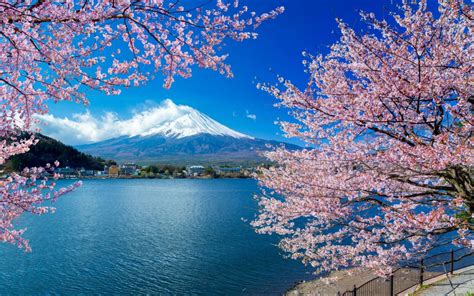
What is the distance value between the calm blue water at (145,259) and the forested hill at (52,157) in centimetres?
2878

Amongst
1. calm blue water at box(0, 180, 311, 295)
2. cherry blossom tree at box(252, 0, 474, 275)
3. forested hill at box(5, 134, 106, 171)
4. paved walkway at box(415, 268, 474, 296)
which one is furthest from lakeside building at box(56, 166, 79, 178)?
cherry blossom tree at box(252, 0, 474, 275)

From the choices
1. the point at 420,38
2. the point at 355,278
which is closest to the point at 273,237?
the point at 355,278

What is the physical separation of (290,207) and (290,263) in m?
12.2

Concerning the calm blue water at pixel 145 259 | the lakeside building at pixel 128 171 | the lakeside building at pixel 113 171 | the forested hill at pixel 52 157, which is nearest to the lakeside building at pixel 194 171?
the lakeside building at pixel 128 171

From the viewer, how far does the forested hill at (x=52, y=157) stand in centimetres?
5197

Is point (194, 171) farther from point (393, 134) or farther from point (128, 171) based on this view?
point (393, 134)

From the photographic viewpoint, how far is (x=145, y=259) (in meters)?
15.6

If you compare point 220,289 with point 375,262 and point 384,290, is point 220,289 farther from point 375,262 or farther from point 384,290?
point 375,262

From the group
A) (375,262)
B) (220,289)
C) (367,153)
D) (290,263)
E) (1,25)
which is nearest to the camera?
(1,25)

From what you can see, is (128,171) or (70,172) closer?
(70,172)

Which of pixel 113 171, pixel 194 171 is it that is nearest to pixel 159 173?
pixel 194 171

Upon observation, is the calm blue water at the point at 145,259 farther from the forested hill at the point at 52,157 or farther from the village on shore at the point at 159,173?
the village on shore at the point at 159,173

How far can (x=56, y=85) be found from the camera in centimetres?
247

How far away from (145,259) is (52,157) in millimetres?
56188
